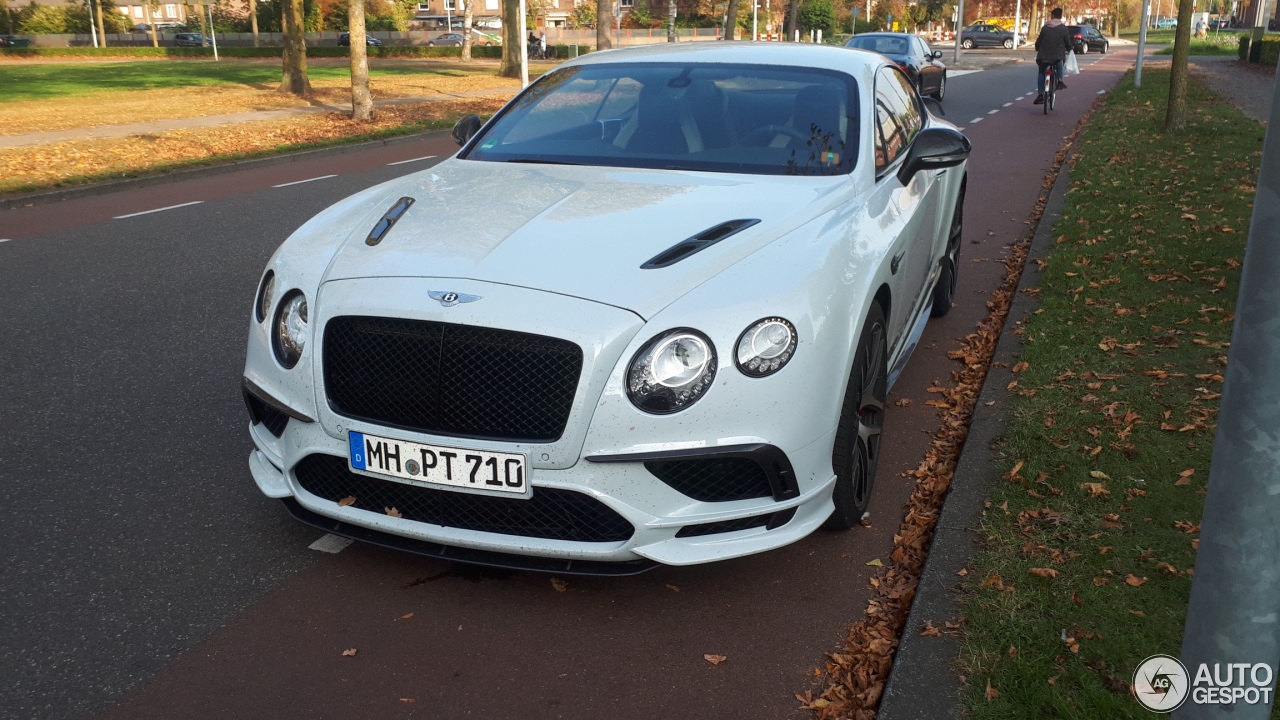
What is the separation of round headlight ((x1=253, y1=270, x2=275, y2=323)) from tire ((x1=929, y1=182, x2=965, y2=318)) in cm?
402

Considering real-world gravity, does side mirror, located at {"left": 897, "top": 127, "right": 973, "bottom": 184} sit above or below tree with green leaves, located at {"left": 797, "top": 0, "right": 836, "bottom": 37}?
below

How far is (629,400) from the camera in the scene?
3.14 meters

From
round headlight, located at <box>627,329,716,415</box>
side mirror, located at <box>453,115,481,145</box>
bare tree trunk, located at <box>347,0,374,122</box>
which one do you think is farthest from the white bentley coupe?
bare tree trunk, located at <box>347,0,374,122</box>

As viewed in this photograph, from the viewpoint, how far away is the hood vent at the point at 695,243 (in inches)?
135

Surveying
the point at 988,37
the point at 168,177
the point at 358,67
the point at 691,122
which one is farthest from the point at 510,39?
the point at 988,37

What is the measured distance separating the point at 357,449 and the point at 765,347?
1.26 meters

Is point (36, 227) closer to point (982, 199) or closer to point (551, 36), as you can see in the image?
point (982, 199)

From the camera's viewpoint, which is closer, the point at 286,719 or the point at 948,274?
the point at 286,719

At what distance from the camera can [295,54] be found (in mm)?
28125

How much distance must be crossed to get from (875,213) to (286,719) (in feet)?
8.96

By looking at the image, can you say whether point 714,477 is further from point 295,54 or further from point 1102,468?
point 295,54

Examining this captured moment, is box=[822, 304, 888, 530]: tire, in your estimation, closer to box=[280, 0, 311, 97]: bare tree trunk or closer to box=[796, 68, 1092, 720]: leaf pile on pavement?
box=[796, 68, 1092, 720]: leaf pile on pavement

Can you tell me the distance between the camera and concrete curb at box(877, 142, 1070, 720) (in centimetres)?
293

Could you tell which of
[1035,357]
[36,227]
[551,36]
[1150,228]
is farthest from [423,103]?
[551,36]
